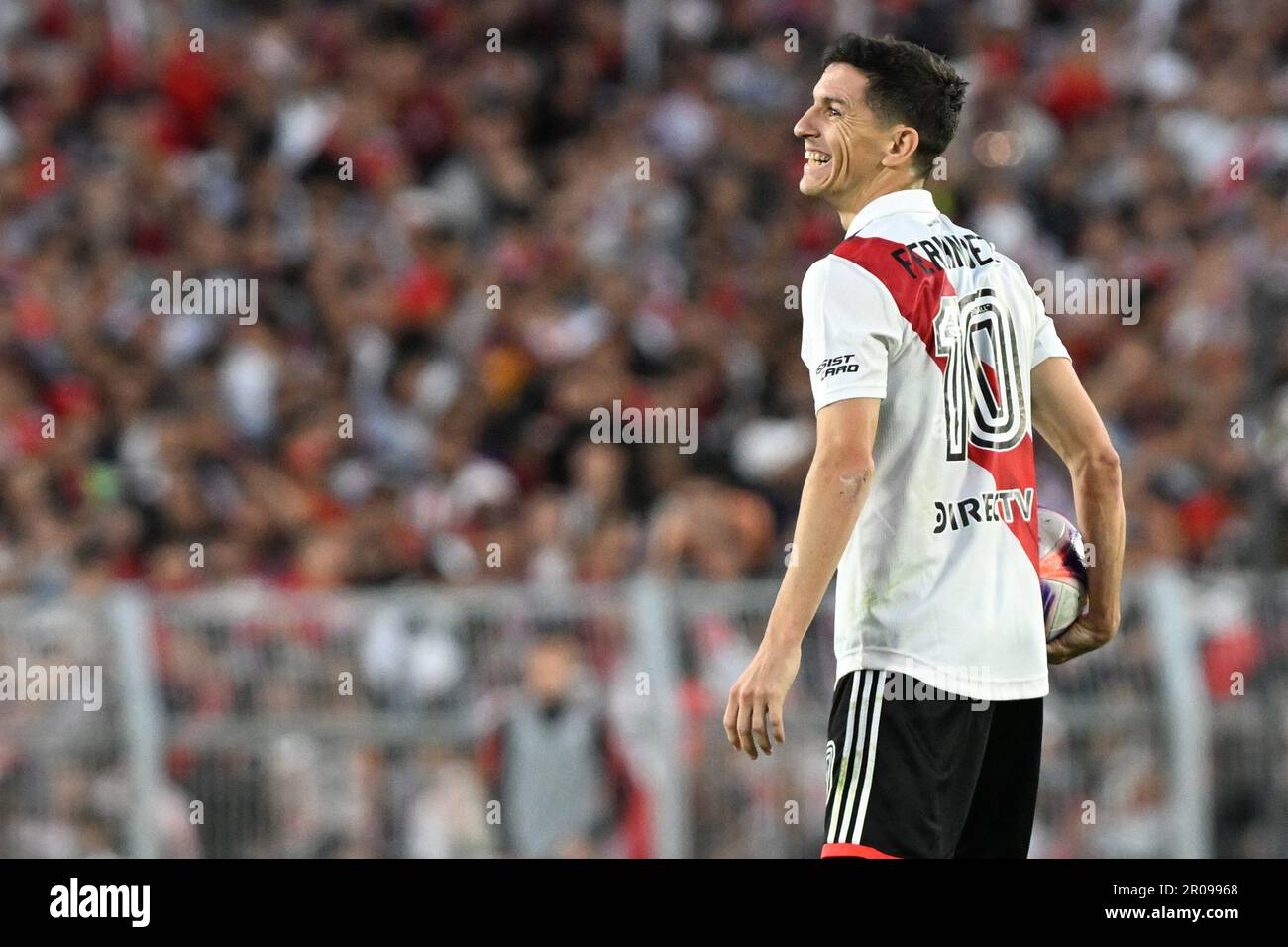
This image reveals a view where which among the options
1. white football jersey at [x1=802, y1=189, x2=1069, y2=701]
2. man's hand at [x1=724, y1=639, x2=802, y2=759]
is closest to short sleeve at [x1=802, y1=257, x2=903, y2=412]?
white football jersey at [x1=802, y1=189, x2=1069, y2=701]

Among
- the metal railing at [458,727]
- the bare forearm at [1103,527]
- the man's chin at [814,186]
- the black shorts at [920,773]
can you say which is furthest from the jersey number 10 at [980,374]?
the metal railing at [458,727]

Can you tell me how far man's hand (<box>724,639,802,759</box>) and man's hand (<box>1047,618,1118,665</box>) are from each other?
88 centimetres

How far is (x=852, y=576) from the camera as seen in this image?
4.10m

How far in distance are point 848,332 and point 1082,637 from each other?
95 cm

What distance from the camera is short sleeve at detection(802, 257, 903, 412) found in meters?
3.92

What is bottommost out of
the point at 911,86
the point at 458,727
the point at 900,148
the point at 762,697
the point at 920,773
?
the point at 458,727

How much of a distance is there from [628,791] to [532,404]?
9.33 feet

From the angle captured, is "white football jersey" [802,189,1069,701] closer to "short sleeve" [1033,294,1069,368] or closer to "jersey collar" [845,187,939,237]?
"jersey collar" [845,187,939,237]

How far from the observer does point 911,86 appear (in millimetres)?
4215

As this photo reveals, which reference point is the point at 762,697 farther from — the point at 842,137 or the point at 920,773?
the point at 842,137

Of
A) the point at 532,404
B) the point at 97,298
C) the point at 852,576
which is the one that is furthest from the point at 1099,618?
the point at 97,298

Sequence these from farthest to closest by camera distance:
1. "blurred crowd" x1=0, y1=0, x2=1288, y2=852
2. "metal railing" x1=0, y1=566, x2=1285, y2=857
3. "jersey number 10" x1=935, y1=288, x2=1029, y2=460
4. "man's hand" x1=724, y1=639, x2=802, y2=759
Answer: "blurred crowd" x1=0, y1=0, x2=1288, y2=852 → "metal railing" x1=0, y1=566, x2=1285, y2=857 → "jersey number 10" x1=935, y1=288, x2=1029, y2=460 → "man's hand" x1=724, y1=639, x2=802, y2=759

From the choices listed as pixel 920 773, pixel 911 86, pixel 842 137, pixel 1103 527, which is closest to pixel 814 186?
pixel 842 137

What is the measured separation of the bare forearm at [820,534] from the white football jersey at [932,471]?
0.19 m
